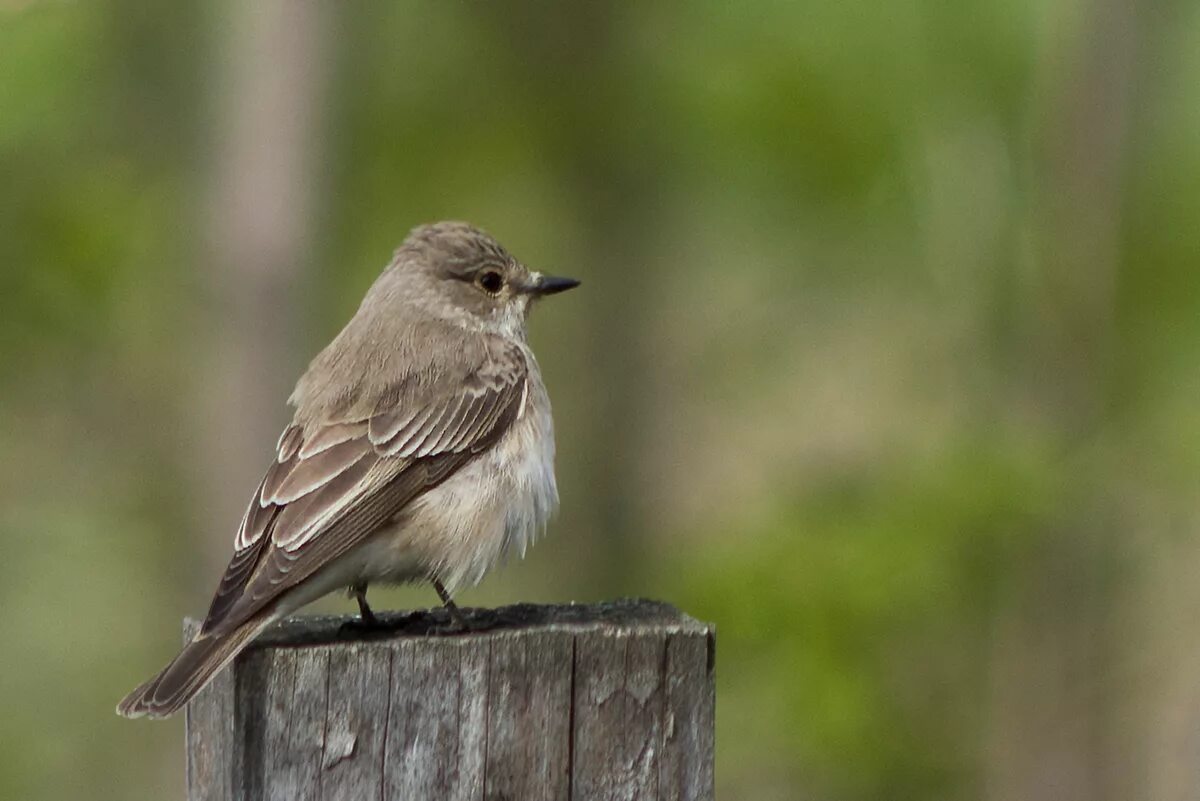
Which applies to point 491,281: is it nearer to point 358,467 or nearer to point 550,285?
point 550,285

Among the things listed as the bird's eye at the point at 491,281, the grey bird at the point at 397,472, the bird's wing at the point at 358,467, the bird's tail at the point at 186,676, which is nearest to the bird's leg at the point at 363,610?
the grey bird at the point at 397,472

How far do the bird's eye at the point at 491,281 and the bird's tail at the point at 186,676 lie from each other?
8.60 feet

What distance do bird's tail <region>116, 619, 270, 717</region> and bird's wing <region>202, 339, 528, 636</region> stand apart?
236 mm

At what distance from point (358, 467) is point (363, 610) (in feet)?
1.71

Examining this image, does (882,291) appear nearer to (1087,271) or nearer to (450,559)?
(1087,271)

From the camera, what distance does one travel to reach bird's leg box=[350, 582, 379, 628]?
165 inches

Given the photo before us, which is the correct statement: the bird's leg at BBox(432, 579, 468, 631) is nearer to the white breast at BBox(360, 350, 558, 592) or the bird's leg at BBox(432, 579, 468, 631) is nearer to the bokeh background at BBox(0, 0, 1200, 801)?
the white breast at BBox(360, 350, 558, 592)

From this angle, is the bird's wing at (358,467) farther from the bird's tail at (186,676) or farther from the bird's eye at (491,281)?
the bird's eye at (491,281)

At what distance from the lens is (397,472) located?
487 centimetres

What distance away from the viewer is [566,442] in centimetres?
1226

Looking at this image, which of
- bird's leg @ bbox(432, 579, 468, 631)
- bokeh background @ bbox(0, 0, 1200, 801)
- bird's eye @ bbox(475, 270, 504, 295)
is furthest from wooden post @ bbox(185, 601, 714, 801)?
bokeh background @ bbox(0, 0, 1200, 801)

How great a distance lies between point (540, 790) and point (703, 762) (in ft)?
1.26

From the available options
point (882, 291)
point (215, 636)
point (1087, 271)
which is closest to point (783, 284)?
point (882, 291)

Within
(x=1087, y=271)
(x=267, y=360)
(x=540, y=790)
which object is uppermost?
(x=1087, y=271)
